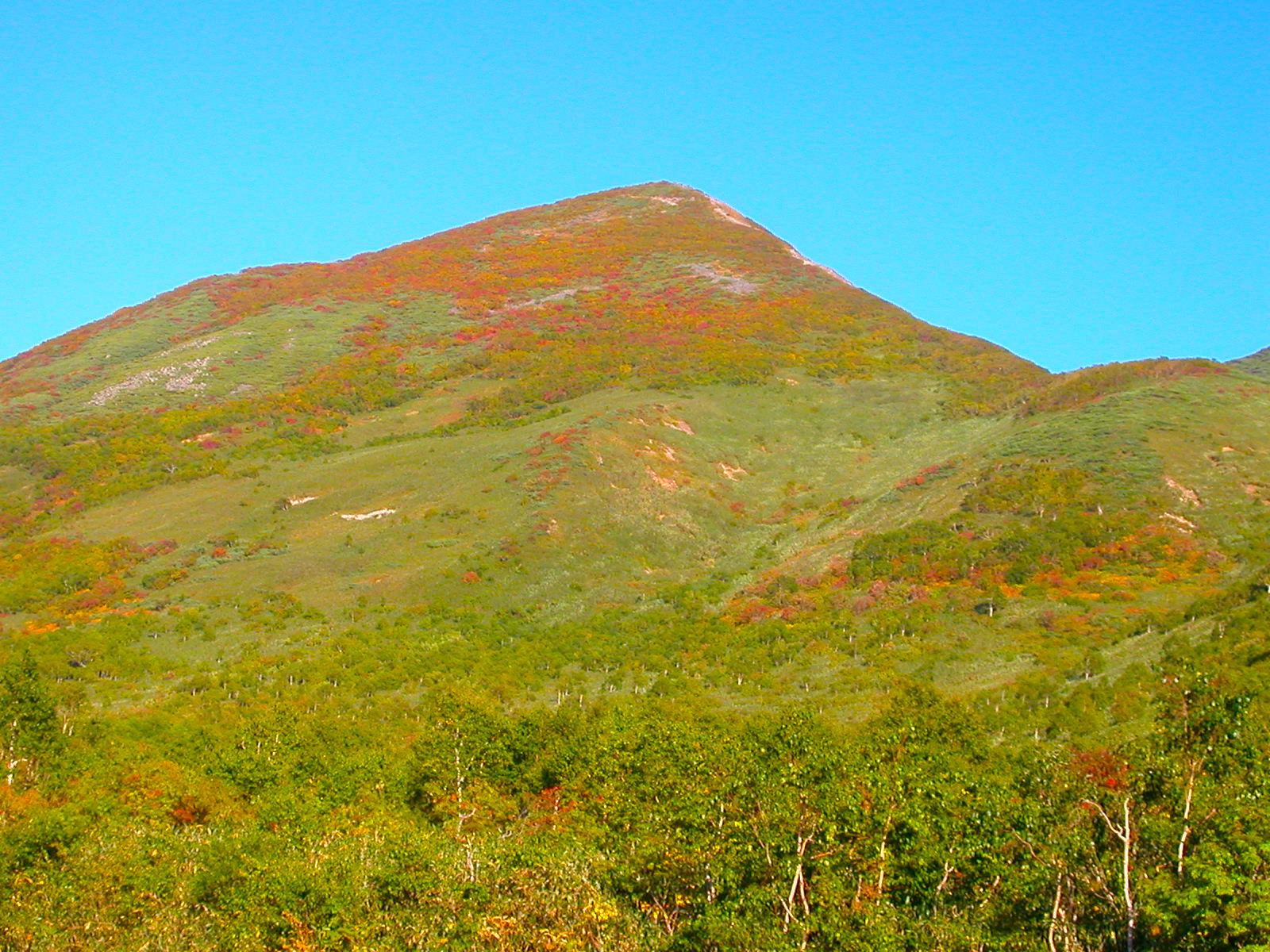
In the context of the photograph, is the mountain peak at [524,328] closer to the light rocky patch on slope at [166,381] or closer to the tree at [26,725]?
the light rocky patch on slope at [166,381]

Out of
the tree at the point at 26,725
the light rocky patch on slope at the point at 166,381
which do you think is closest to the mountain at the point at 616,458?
the light rocky patch on slope at the point at 166,381

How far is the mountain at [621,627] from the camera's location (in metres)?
25.2

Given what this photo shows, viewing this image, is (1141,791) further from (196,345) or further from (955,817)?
(196,345)

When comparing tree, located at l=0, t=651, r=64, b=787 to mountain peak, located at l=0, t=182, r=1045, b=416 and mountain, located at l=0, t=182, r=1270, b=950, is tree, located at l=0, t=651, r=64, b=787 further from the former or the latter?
mountain peak, located at l=0, t=182, r=1045, b=416

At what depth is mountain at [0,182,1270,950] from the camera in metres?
25.2

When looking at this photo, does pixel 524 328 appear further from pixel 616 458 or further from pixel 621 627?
pixel 621 627

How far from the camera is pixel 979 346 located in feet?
408

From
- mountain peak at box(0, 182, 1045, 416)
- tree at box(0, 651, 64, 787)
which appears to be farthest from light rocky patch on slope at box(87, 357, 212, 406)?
tree at box(0, 651, 64, 787)

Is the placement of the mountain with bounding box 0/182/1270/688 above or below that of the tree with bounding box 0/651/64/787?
above

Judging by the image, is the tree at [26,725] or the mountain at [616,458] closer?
the tree at [26,725]

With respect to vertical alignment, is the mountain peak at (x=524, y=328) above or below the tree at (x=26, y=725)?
above

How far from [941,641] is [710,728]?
1836 centimetres

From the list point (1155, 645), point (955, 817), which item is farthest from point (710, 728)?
point (1155, 645)

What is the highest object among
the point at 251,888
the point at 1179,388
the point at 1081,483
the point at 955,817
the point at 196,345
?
the point at 196,345
